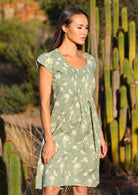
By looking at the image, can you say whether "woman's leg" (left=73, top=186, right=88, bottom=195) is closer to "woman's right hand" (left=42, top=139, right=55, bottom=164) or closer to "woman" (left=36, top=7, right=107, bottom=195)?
"woman" (left=36, top=7, right=107, bottom=195)

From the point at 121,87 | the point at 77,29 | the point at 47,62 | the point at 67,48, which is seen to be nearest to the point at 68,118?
the point at 47,62

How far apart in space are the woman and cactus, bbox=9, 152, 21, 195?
24 centimetres

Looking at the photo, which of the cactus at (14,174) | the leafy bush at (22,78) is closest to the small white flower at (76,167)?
the cactus at (14,174)

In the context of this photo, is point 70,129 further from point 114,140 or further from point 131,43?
point 131,43

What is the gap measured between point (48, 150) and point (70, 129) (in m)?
0.22

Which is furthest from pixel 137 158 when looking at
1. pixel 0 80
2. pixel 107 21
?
pixel 0 80

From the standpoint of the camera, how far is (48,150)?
2.47 meters

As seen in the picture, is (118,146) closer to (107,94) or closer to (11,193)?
(107,94)

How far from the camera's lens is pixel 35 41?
52.1ft

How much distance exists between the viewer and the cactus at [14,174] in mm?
2160

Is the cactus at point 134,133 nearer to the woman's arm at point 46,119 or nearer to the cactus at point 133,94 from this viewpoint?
the cactus at point 133,94

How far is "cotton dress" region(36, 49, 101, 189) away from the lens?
8.34 feet

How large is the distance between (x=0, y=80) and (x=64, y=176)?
1023 centimetres

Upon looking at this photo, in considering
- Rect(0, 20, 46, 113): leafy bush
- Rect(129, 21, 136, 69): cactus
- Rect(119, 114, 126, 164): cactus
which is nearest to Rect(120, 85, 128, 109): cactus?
Rect(119, 114, 126, 164): cactus
